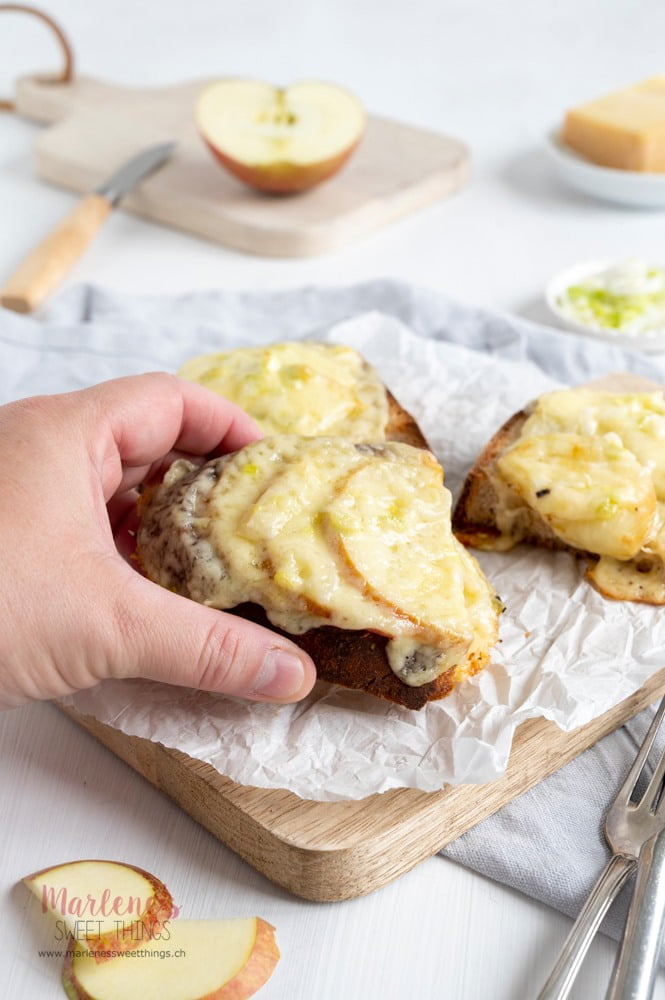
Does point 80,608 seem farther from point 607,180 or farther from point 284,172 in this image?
point 607,180

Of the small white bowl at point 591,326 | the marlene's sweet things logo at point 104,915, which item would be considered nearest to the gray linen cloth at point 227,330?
the small white bowl at point 591,326

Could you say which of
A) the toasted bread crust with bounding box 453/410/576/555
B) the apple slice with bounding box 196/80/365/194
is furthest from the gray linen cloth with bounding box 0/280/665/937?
the toasted bread crust with bounding box 453/410/576/555

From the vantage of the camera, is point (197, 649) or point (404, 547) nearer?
point (197, 649)

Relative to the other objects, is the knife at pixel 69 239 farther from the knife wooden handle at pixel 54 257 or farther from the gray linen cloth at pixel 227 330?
the gray linen cloth at pixel 227 330

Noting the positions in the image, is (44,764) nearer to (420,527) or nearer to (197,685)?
(197,685)

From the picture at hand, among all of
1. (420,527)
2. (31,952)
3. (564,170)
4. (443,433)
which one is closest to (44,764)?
(31,952)

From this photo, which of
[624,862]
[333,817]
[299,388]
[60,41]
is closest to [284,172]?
[60,41]

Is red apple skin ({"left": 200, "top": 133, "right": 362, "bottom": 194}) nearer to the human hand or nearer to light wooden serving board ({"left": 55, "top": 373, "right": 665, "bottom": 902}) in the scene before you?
the human hand
